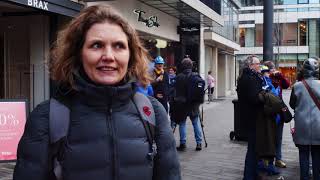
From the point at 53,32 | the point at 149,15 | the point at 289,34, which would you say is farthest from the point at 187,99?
the point at 289,34

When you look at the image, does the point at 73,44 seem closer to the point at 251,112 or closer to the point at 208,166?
the point at 251,112

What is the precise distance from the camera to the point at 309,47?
6084 cm

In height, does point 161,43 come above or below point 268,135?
above

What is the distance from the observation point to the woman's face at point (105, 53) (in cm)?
203

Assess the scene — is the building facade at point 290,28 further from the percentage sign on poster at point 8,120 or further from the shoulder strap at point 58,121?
the shoulder strap at point 58,121

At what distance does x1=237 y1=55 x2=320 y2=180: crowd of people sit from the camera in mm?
6273

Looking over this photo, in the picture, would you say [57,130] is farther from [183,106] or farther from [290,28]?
[290,28]

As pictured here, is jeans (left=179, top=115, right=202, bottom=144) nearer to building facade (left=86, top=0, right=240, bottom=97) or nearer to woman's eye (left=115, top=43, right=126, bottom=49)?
building facade (left=86, top=0, right=240, bottom=97)

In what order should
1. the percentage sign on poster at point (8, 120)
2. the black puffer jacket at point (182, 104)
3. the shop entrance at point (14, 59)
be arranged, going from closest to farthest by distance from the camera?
the percentage sign on poster at point (8, 120) < the black puffer jacket at point (182, 104) < the shop entrance at point (14, 59)

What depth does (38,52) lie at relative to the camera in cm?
1302

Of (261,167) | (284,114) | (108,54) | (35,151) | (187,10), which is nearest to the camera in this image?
(35,151)

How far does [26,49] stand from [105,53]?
1166 cm

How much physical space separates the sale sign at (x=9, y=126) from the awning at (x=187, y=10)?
38.9 ft

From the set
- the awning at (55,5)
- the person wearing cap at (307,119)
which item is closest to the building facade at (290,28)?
the awning at (55,5)
